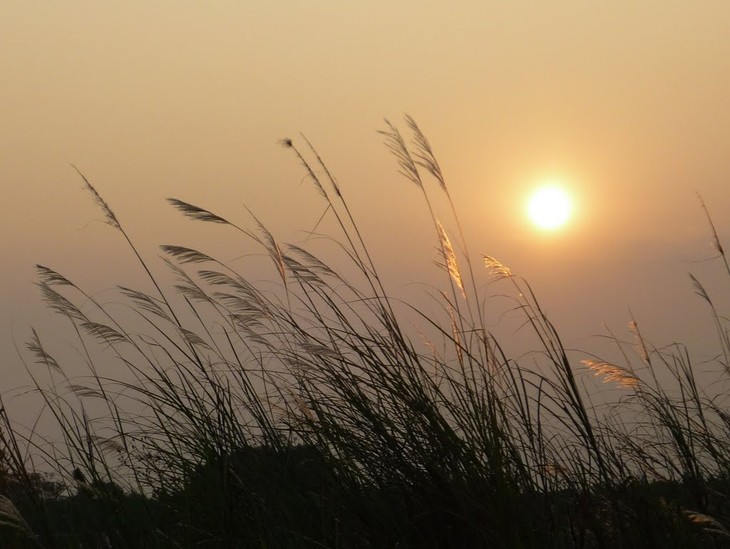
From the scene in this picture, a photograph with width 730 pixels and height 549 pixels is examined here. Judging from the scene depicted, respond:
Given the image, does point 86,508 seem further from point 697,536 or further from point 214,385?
point 697,536

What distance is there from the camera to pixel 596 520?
2.88m

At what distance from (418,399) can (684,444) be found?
4.34 feet

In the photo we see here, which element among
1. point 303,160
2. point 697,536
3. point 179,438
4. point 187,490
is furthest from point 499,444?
point 303,160

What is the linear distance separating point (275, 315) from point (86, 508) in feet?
6.28

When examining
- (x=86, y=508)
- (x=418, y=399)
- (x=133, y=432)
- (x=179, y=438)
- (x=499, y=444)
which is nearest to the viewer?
(x=499, y=444)

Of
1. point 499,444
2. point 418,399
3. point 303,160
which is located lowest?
point 499,444

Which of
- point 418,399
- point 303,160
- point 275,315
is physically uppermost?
point 303,160

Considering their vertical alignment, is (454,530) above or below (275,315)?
below

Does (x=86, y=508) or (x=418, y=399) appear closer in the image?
(x=418, y=399)

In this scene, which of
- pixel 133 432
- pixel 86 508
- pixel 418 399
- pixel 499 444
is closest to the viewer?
pixel 499 444

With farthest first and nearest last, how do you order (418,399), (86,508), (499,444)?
(86,508), (418,399), (499,444)

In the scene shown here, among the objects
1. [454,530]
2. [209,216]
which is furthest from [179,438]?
[454,530]

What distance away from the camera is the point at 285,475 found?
3238 millimetres

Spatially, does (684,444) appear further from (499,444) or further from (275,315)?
(275,315)
